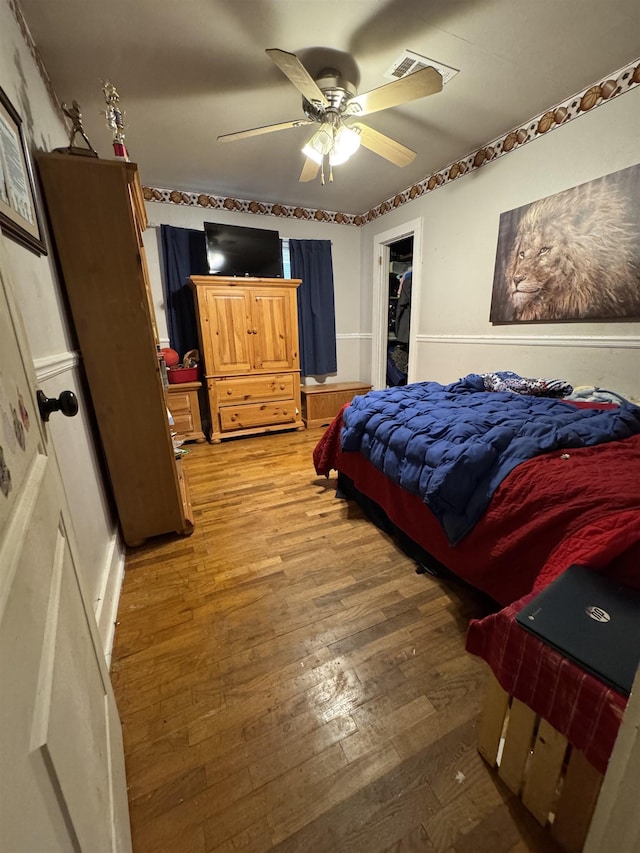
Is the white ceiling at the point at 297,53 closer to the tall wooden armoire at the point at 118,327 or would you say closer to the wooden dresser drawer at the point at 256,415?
the tall wooden armoire at the point at 118,327

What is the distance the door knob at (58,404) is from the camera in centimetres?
67

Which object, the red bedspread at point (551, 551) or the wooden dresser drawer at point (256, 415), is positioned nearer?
the red bedspread at point (551, 551)

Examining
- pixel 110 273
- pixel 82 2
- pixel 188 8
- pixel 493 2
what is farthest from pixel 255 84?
pixel 110 273

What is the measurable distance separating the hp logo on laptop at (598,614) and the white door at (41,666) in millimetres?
991

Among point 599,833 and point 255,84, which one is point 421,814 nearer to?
point 599,833

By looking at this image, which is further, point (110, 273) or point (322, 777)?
point (110, 273)

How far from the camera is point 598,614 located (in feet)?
2.51

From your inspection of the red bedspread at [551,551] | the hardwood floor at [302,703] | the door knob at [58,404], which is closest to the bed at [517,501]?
the red bedspread at [551,551]

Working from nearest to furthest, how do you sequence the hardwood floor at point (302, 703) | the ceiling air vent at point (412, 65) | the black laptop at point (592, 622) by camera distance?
the black laptop at point (592, 622)
the hardwood floor at point (302, 703)
the ceiling air vent at point (412, 65)

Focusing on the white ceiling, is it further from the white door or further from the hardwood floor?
the hardwood floor

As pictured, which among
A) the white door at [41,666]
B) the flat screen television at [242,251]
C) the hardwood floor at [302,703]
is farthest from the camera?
the flat screen television at [242,251]

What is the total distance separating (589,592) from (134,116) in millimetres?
3269

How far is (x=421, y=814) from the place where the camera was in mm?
840

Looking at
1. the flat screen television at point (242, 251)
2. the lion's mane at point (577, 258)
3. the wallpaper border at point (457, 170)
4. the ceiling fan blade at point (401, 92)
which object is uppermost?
the wallpaper border at point (457, 170)
